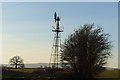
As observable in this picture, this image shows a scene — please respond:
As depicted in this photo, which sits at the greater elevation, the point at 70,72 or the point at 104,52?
the point at 104,52

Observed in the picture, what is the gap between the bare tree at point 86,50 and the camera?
131 ft

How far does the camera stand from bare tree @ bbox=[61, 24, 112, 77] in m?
39.9

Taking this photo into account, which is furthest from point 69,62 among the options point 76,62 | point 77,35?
point 77,35

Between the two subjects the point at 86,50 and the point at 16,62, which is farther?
the point at 16,62

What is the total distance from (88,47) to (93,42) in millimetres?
957

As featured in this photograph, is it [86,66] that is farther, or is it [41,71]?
[41,71]

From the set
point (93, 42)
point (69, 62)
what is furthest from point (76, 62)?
point (93, 42)

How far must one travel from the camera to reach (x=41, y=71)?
45.6m

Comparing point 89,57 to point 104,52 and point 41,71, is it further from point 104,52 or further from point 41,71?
point 41,71

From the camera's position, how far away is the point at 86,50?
40156 millimetres

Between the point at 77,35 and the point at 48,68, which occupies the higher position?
the point at 77,35

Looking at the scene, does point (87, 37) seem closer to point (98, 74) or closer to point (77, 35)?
point (77, 35)

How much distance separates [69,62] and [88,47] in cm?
327

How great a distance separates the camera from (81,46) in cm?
3988
